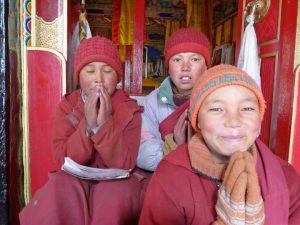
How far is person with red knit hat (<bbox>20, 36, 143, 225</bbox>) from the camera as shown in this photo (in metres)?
1.24

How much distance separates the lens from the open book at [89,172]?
4.42 feet

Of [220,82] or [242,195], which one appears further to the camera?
[220,82]

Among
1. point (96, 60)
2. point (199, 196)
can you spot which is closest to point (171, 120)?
point (96, 60)

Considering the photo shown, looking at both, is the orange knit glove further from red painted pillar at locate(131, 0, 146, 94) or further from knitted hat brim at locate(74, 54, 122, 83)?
red painted pillar at locate(131, 0, 146, 94)

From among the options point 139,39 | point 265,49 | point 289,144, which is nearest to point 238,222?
point 289,144

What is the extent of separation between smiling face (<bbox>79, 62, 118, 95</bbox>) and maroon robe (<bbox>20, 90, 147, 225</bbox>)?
0.11 meters

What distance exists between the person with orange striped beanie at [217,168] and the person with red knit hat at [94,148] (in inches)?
9.5

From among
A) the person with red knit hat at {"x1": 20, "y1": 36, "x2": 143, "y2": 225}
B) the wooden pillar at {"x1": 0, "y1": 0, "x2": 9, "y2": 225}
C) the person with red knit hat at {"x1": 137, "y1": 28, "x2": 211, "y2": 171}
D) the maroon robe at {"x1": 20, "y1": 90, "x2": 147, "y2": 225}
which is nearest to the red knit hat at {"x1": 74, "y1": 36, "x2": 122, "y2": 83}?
the person with red knit hat at {"x1": 20, "y1": 36, "x2": 143, "y2": 225}

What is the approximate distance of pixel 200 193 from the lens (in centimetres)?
108

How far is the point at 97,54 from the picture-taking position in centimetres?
161

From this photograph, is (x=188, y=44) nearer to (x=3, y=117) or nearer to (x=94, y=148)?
(x=94, y=148)

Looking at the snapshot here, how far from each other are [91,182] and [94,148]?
17 cm

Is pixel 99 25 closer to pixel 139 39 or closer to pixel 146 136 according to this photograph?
pixel 139 39

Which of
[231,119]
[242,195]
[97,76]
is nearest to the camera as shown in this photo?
[242,195]
